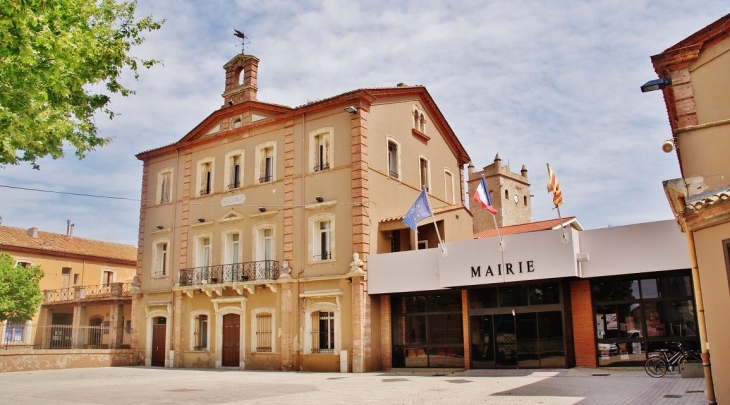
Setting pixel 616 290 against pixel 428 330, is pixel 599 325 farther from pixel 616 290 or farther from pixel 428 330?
pixel 428 330

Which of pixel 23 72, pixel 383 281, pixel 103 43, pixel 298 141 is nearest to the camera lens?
pixel 23 72

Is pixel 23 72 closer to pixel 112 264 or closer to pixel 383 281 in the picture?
pixel 383 281

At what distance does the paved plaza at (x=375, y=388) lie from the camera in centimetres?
1293

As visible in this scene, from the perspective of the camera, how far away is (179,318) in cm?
2723

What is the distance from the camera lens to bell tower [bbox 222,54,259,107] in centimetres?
2791

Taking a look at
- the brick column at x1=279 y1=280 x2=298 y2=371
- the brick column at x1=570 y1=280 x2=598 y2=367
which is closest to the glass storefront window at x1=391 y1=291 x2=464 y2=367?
the brick column at x1=570 y1=280 x2=598 y2=367

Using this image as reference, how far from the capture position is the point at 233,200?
88.2ft

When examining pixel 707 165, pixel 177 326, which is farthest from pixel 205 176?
pixel 707 165

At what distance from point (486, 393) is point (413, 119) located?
1522cm

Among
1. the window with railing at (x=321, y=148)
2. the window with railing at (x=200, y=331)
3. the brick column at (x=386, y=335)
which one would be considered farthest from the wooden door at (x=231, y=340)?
the window with railing at (x=321, y=148)

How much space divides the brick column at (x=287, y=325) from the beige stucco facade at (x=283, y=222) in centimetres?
4

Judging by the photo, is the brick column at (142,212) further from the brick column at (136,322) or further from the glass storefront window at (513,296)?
the glass storefront window at (513,296)

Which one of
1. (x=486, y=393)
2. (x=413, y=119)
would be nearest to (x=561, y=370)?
(x=486, y=393)

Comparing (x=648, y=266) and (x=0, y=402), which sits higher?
(x=648, y=266)
